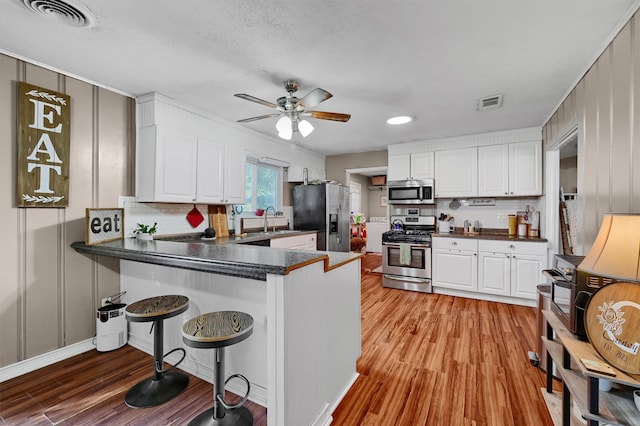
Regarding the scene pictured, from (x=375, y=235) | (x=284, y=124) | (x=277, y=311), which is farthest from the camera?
(x=375, y=235)

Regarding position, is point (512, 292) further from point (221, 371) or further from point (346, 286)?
point (221, 371)

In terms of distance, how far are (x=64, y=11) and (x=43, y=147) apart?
1113 millimetres

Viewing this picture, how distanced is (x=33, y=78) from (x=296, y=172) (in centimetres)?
326

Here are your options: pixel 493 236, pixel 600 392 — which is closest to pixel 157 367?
pixel 600 392

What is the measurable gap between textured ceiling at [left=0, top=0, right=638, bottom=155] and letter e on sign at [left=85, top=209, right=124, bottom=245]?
1.15m

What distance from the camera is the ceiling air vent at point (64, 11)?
1523mm

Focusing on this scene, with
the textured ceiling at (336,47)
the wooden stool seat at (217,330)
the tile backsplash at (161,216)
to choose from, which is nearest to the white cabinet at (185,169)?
the tile backsplash at (161,216)

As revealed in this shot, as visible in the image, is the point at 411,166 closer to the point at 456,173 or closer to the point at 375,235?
the point at 456,173

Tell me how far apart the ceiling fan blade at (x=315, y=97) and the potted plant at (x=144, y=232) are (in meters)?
1.85

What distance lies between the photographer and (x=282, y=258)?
1.50 metres

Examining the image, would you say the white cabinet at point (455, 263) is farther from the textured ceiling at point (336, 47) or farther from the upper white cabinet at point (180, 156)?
the upper white cabinet at point (180, 156)

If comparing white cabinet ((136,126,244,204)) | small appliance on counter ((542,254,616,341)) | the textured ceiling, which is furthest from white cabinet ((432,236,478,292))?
white cabinet ((136,126,244,204))

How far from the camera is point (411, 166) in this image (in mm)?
4574

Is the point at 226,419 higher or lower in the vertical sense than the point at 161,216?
lower
